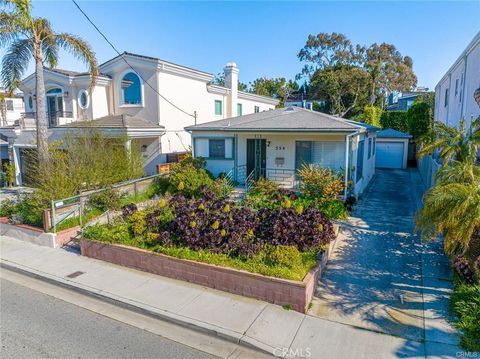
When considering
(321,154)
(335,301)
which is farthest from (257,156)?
(335,301)

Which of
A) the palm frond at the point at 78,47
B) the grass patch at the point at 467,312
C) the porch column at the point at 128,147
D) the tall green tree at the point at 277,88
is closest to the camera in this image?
the grass patch at the point at 467,312

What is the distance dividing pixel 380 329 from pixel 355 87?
115 ft

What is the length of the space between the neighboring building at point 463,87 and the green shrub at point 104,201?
38.8 ft

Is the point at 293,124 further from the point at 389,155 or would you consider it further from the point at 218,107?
the point at 389,155

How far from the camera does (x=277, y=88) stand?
4797cm

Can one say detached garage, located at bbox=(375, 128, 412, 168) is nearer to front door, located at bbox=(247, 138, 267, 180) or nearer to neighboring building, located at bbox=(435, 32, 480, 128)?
neighboring building, located at bbox=(435, 32, 480, 128)

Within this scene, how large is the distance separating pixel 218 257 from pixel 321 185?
5903 millimetres

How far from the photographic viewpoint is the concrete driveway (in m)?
5.81

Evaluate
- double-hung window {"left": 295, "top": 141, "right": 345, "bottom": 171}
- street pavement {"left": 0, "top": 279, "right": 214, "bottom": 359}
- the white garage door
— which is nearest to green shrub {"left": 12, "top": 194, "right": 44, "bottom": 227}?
street pavement {"left": 0, "top": 279, "right": 214, "bottom": 359}

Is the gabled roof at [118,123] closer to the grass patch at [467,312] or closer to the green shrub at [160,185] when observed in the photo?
the green shrub at [160,185]

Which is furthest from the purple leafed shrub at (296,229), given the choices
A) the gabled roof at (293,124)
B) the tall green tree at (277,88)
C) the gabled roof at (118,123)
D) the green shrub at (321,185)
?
the tall green tree at (277,88)

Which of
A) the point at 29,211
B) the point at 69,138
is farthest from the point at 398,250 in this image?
the point at 69,138

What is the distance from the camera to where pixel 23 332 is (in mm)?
5934

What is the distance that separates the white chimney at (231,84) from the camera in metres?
24.4
